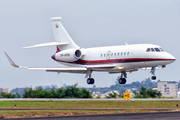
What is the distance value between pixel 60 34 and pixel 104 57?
10228 millimetres

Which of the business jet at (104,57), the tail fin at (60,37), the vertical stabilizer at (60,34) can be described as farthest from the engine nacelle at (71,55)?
the vertical stabilizer at (60,34)

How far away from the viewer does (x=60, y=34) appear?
56.3 m

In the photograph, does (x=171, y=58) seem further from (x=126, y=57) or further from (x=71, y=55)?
(x=71, y=55)

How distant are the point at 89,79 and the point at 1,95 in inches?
955

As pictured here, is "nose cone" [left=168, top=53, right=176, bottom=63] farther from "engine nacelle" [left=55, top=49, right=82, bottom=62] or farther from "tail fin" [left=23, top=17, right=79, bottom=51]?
"tail fin" [left=23, top=17, right=79, bottom=51]

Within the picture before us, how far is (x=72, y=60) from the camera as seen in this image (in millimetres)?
51812

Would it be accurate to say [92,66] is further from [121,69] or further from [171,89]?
[171,89]

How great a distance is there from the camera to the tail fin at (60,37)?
5512 centimetres

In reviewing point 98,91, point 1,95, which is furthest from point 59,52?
point 98,91

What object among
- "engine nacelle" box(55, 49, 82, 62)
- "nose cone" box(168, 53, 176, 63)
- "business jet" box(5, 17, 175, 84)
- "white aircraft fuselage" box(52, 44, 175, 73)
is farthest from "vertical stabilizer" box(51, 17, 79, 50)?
"nose cone" box(168, 53, 176, 63)

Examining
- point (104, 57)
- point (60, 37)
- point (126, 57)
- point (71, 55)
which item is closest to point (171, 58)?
point (126, 57)

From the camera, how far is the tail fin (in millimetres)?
55125

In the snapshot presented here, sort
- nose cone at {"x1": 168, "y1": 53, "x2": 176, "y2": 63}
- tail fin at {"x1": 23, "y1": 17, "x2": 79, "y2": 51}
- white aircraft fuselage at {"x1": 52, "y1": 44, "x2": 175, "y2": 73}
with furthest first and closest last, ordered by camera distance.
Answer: tail fin at {"x1": 23, "y1": 17, "x2": 79, "y2": 51}, white aircraft fuselage at {"x1": 52, "y1": 44, "x2": 175, "y2": 73}, nose cone at {"x1": 168, "y1": 53, "x2": 176, "y2": 63}

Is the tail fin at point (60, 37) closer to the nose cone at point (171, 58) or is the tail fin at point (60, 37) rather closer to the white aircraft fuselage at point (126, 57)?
the white aircraft fuselage at point (126, 57)
